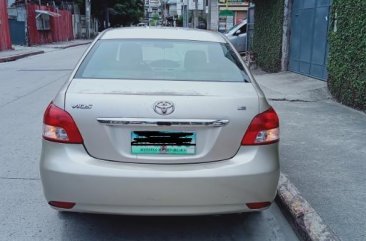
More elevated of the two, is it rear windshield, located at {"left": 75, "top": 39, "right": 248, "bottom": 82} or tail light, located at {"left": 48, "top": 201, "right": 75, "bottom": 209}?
rear windshield, located at {"left": 75, "top": 39, "right": 248, "bottom": 82}

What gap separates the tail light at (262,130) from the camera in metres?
3.18

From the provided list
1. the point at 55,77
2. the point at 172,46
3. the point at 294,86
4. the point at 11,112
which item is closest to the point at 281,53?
the point at 294,86

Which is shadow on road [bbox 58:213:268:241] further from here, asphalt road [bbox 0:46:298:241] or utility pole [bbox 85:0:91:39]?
utility pole [bbox 85:0:91:39]

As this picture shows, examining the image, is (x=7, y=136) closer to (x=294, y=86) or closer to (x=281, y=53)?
(x=294, y=86)

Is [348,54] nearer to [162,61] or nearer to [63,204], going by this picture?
[162,61]

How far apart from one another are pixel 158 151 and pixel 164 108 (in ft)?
0.98

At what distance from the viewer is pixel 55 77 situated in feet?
47.5

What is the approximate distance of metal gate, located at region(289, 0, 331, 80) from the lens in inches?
441

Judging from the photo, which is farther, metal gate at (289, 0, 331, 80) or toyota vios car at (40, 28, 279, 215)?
metal gate at (289, 0, 331, 80)

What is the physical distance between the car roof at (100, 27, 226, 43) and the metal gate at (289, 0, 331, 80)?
7.35 metres

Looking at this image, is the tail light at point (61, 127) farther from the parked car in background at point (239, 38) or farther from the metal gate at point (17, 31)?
the metal gate at point (17, 31)

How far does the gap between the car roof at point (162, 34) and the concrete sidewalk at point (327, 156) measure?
1.71 m

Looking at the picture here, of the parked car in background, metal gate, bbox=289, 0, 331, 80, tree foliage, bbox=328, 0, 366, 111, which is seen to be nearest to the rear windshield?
tree foliage, bbox=328, 0, 366, 111

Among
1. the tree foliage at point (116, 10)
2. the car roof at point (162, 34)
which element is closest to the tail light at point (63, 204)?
the car roof at point (162, 34)
